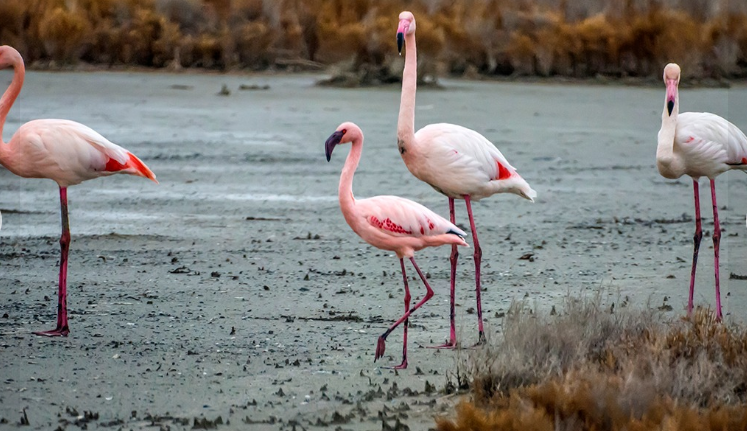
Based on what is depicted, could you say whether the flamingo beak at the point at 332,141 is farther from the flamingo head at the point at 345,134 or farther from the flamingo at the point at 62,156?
the flamingo at the point at 62,156

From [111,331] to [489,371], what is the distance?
279 centimetres

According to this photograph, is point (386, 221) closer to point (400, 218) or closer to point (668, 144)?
point (400, 218)

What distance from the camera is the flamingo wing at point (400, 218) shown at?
6977 millimetres

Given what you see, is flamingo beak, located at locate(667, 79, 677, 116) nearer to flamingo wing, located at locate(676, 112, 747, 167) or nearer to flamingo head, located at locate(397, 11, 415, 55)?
flamingo wing, located at locate(676, 112, 747, 167)

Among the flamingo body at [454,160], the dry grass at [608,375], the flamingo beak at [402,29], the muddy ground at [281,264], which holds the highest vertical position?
the flamingo beak at [402,29]

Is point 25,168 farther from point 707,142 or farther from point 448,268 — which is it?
point 707,142

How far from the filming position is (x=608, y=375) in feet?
19.7

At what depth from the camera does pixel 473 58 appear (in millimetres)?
31438

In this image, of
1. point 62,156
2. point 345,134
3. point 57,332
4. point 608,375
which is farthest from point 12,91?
point 608,375

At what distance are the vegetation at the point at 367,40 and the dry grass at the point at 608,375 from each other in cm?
2052

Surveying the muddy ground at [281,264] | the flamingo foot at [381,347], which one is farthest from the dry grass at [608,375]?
the flamingo foot at [381,347]

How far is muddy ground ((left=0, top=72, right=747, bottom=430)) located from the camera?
661 cm

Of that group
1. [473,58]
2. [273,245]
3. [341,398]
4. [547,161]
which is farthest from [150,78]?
[341,398]

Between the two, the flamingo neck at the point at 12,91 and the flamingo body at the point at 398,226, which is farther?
the flamingo neck at the point at 12,91
